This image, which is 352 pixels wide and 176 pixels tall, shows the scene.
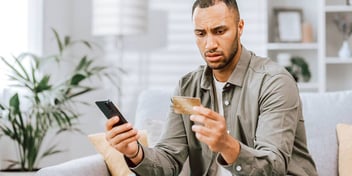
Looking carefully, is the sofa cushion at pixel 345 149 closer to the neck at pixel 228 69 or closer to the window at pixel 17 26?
the neck at pixel 228 69

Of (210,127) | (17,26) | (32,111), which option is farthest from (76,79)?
(210,127)

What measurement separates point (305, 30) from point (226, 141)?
3.05 meters

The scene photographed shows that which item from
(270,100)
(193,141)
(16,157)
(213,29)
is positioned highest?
(213,29)

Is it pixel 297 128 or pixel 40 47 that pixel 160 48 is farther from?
pixel 297 128

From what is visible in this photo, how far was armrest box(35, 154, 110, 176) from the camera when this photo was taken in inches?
82.0

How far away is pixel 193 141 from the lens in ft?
7.03

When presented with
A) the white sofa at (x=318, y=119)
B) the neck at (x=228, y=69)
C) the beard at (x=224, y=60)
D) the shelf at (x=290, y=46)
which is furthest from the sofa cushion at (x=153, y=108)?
the shelf at (x=290, y=46)

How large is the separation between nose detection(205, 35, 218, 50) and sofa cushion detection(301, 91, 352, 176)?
904 millimetres

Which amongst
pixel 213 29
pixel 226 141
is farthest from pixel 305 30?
pixel 226 141

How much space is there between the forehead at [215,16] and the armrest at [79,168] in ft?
2.19

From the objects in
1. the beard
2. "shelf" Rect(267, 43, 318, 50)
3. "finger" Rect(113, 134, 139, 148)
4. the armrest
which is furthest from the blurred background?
"finger" Rect(113, 134, 139, 148)

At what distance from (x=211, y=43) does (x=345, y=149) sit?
37.6 inches

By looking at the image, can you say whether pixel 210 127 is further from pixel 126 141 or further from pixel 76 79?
pixel 76 79

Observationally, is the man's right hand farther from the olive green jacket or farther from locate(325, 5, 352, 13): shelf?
locate(325, 5, 352, 13): shelf
